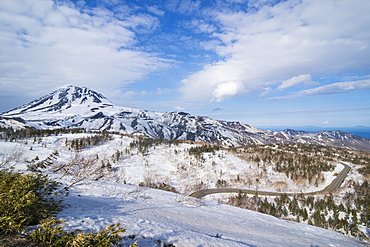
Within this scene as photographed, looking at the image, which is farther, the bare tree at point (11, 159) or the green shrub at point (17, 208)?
the bare tree at point (11, 159)

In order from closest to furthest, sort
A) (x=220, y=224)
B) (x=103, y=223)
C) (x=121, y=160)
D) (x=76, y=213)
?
(x=103, y=223)
(x=76, y=213)
(x=220, y=224)
(x=121, y=160)

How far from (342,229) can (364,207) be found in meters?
10.1

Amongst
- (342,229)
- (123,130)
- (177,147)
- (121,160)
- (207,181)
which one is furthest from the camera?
(123,130)

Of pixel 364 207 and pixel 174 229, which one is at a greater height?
pixel 174 229

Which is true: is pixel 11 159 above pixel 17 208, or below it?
above

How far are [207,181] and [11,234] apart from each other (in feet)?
141

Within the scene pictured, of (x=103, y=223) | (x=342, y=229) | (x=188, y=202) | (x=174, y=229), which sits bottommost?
(x=342, y=229)

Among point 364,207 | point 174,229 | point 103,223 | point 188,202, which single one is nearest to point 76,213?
point 103,223

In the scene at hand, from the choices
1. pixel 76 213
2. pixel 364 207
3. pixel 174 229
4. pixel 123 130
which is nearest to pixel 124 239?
pixel 174 229

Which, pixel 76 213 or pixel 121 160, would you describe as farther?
pixel 121 160

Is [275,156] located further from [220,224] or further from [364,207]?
[220,224]

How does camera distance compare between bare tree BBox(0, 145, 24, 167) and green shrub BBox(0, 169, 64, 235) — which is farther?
bare tree BBox(0, 145, 24, 167)

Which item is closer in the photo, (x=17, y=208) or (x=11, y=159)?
(x=17, y=208)

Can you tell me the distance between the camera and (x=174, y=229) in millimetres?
4574
